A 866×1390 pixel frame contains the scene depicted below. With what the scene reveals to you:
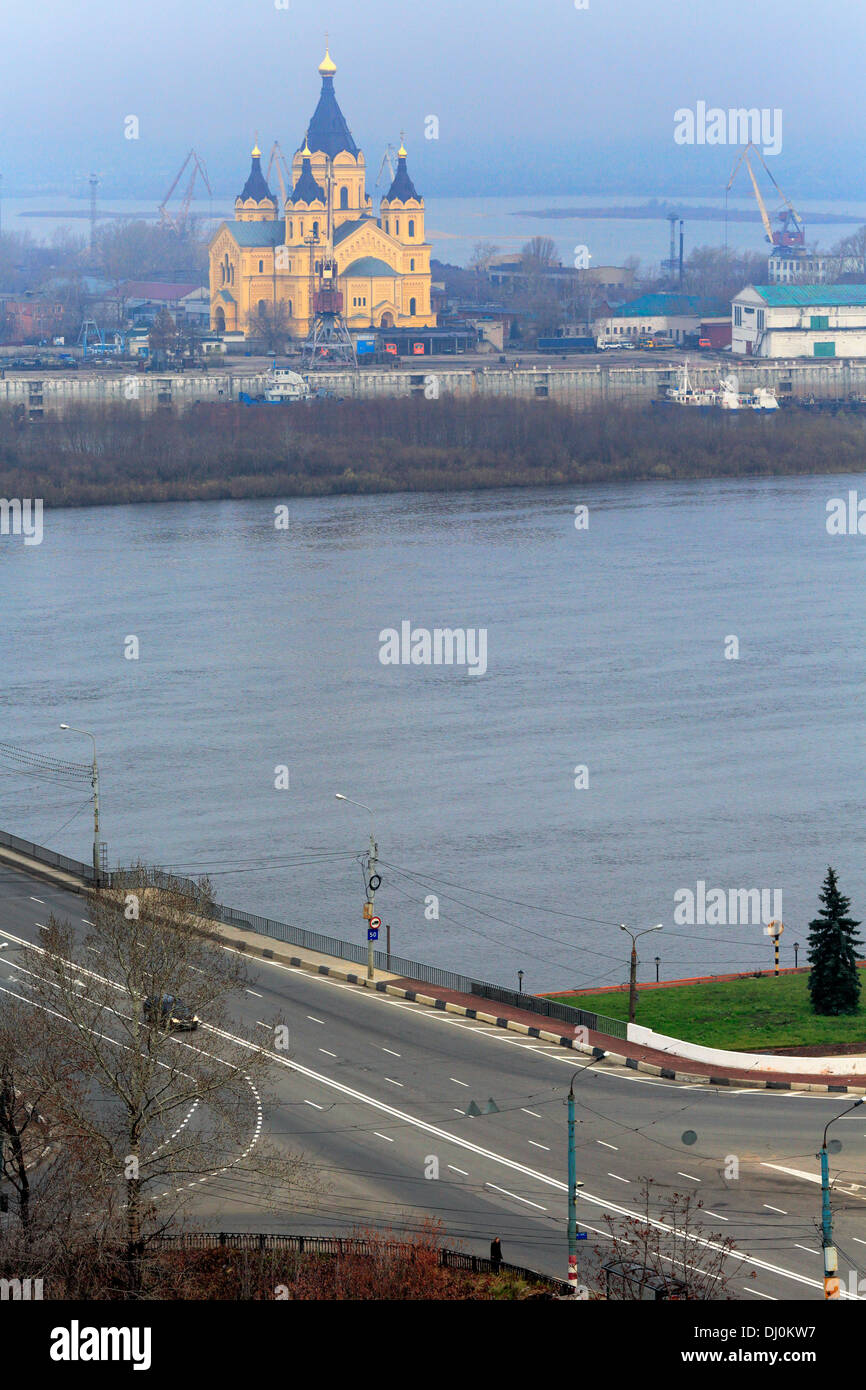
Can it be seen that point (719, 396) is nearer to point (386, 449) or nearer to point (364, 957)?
point (386, 449)

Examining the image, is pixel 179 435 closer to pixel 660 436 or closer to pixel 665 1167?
pixel 660 436

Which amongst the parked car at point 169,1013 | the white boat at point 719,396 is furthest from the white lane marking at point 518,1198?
the white boat at point 719,396

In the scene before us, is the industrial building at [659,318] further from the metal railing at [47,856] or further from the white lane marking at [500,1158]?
the white lane marking at [500,1158]

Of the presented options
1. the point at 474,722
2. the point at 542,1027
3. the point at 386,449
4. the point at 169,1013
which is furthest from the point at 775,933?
the point at 386,449

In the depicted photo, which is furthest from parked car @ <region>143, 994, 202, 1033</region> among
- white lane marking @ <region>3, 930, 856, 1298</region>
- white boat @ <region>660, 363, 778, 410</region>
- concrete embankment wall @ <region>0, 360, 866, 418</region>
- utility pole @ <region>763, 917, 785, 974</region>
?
white boat @ <region>660, 363, 778, 410</region>
